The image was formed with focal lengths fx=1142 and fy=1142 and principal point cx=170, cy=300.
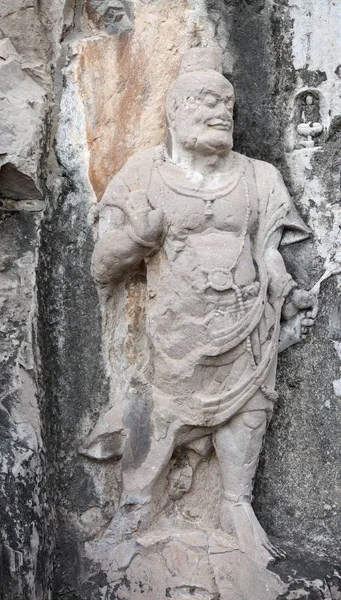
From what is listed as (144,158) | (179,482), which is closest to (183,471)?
(179,482)

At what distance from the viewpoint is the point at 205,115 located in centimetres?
538

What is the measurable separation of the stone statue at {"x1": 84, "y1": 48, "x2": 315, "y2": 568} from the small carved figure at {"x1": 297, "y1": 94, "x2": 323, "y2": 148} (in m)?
0.43

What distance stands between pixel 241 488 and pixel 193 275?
1052 millimetres

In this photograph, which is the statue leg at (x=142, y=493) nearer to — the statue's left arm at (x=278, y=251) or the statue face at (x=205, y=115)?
the statue's left arm at (x=278, y=251)

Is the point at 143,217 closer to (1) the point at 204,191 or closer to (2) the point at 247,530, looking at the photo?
(1) the point at 204,191

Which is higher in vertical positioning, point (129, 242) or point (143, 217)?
point (143, 217)

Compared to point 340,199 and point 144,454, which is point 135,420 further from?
point 340,199

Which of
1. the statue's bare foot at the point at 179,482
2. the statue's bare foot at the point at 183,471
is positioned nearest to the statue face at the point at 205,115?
the statue's bare foot at the point at 183,471

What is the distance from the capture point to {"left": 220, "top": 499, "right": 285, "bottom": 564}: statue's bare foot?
536cm

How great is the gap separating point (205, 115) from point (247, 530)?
1.97 metres

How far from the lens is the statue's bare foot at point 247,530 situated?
5.36 m

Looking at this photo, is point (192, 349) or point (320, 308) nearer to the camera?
point (192, 349)

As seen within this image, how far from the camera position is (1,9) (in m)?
5.60

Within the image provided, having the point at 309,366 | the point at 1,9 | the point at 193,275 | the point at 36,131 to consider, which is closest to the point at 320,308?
the point at 309,366
